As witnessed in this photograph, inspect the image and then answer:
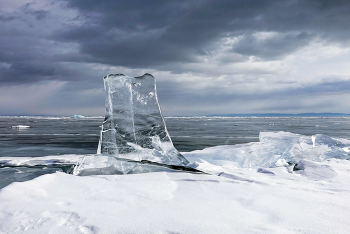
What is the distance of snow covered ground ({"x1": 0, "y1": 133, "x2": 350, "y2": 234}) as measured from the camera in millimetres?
1427

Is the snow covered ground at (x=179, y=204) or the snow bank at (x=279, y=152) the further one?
the snow bank at (x=279, y=152)

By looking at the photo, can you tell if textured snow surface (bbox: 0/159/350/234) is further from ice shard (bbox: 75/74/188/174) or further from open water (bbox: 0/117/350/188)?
open water (bbox: 0/117/350/188)

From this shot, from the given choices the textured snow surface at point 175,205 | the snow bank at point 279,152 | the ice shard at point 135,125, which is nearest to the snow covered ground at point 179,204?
the textured snow surface at point 175,205

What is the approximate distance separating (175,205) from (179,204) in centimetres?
4

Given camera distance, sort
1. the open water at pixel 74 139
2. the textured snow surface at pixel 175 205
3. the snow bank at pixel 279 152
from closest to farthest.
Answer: the textured snow surface at pixel 175 205 → the open water at pixel 74 139 → the snow bank at pixel 279 152

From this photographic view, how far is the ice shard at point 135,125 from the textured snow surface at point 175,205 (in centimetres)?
88

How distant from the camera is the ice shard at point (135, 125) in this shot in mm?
3516

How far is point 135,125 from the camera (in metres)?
3.69

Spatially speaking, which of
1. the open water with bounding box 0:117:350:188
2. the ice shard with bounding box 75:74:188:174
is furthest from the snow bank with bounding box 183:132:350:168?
the open water with bounding box 0:117:350:188

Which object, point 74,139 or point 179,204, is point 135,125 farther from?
point 74,139

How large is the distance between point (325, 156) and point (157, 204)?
11.7 ft

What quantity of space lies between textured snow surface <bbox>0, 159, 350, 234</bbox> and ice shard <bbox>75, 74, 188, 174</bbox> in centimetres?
88

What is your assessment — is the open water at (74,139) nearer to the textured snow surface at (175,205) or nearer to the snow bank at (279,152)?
the textured snow surface at (175,205)

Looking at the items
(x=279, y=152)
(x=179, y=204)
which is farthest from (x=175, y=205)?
(x=279, y=152)
